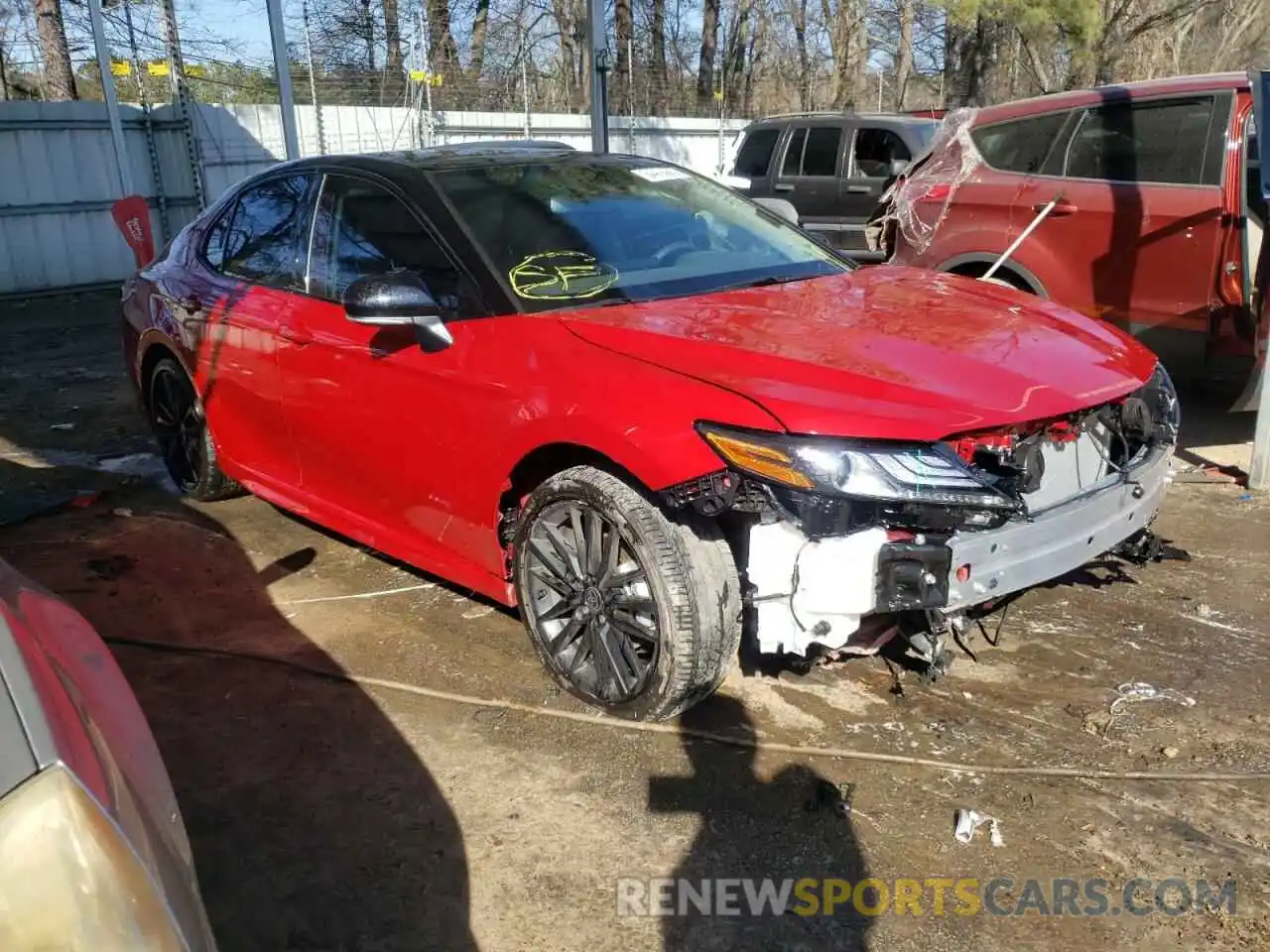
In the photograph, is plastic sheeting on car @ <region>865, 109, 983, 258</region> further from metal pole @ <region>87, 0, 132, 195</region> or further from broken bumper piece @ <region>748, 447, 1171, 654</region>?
metal pole @ <region>87, 0, 132, 195</region>

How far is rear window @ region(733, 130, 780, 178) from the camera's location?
11172mm

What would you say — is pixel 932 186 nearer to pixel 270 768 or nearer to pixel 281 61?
pixel 270 768

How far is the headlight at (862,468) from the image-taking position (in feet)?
8.95

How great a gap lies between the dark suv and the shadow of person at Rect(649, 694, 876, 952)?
7584mm

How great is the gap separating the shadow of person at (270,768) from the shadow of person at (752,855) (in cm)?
55

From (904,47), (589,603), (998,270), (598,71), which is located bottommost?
(589,603)

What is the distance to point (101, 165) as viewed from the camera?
14.2 metres

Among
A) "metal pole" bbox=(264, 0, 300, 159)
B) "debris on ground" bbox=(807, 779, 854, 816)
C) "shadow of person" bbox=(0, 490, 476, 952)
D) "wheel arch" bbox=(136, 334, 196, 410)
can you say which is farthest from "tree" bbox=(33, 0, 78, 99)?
"debris on ground" bbox=(807, 779, 854, 816)

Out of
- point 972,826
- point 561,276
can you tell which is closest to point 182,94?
point 561,276

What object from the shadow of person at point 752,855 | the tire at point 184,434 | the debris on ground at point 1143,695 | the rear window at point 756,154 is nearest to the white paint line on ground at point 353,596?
the tire at point 184,434

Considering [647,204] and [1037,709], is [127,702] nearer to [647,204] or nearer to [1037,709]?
[1037,709]

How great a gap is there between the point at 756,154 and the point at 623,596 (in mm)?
9059

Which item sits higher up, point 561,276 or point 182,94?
point 182,94

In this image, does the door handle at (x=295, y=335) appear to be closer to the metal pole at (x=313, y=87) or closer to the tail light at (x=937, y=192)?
the tail light at (x=937, y=192)
